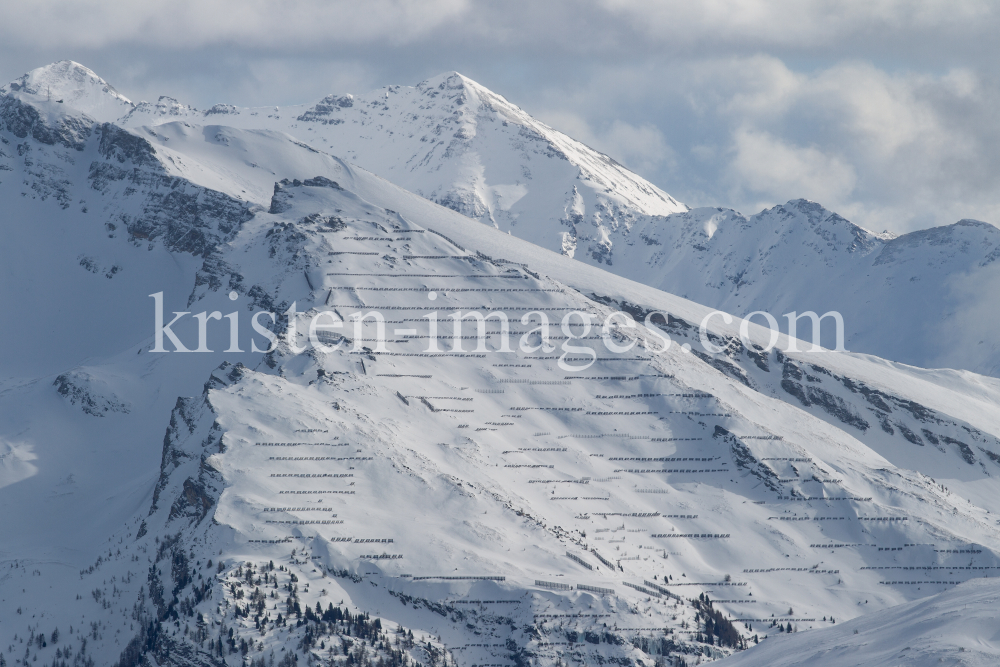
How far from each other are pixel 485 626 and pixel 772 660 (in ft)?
196

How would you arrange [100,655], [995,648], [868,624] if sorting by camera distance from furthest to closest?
[100,655]
[868,624]
[995,648]

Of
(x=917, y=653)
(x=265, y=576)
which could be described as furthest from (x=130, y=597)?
(x=917, y=653)

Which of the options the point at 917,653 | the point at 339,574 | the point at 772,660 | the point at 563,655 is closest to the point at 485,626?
the point at 563,655

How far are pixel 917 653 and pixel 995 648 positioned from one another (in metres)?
7.77

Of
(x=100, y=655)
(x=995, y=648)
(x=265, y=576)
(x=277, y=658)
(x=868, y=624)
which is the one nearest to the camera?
(x=995, y=648)

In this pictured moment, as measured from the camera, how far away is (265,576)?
177750 mm

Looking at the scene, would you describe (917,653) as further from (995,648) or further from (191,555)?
(191,555)

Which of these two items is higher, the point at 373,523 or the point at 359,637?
the point at 373,523

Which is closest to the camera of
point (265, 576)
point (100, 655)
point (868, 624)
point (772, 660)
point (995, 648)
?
point (995, 648)

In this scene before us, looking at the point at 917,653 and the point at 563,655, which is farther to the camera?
the point at 563,655

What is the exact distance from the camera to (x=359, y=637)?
173000 mm

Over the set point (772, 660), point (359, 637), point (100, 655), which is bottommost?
point (100, 655)

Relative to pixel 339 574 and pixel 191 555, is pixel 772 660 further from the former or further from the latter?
pixel 191 555

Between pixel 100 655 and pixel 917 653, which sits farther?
pixel 100 655
